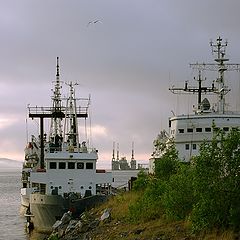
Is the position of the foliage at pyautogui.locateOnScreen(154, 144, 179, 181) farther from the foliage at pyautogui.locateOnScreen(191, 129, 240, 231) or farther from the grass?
the foliage at pyautogui.locateOnScreen(191, 129, 240, 231)

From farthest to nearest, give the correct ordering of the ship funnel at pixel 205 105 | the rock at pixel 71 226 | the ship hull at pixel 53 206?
1. the ship funnel at pixel 205 105
2. the ship hull at pixel 53 206
3. the rock at pixel 71 226

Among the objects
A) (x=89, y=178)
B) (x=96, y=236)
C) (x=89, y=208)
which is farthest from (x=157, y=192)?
(x=89, y=178)

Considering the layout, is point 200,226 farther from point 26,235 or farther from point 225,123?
point 225,123

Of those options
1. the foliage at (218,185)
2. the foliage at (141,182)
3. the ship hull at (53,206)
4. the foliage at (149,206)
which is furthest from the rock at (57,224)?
the foliage at (218,185)

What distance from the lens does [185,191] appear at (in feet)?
81.0

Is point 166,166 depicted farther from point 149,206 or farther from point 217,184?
point 217,184

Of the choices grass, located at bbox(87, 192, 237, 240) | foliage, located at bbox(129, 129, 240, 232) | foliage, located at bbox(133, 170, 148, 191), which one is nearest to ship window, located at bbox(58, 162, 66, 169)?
foliage, located at bbox(133, 170, 148, 191)

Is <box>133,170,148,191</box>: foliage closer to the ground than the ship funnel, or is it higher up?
closer to the ground

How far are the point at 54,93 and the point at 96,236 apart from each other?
1522 inches

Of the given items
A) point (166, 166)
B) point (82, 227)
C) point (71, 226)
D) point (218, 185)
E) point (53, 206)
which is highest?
point (166, 166)

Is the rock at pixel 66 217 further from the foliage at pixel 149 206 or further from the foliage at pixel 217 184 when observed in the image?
the foliage at pixel 217 184

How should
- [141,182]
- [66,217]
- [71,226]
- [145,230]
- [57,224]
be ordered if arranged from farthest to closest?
[66,217], [57,224], [141,182], [71,226], [145,230]

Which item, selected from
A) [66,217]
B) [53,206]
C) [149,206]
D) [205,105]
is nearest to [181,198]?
[149,206]

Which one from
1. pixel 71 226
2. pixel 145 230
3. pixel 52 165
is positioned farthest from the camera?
pixel 52 165
